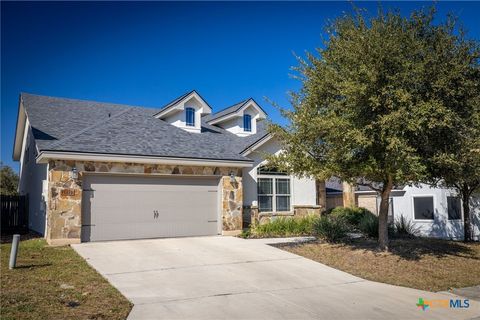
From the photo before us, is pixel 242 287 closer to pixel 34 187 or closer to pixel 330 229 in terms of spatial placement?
pixel 330 229

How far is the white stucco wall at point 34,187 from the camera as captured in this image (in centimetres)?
1627

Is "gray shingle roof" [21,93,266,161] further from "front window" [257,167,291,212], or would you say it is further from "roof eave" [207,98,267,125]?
"front window" [257,167,291,212]

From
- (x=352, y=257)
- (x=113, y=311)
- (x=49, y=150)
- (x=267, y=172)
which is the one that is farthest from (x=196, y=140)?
(x=113, y=311)

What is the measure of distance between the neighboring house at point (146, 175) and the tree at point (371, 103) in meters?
2.27

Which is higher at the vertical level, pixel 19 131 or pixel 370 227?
pixel 19 131

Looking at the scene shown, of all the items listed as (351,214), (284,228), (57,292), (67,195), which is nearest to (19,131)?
(67,195)

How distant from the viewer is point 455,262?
11875 mm

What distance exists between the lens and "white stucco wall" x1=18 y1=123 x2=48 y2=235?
16275 mm

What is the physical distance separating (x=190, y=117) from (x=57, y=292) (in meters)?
12.7

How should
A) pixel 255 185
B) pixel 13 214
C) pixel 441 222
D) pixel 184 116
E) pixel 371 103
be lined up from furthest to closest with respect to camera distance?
pixel 441 222
pixel 184 116
pixel 13 214
pixel 255 185
pixel 371 103

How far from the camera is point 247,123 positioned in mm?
21641

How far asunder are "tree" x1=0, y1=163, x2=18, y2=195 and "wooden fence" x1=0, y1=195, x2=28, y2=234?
623 inches

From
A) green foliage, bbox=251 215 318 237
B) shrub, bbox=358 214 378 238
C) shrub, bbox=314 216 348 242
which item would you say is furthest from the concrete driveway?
shrub, bbox=358 214 378 238

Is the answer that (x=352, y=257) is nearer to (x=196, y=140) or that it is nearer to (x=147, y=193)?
(x=147, y=193)
